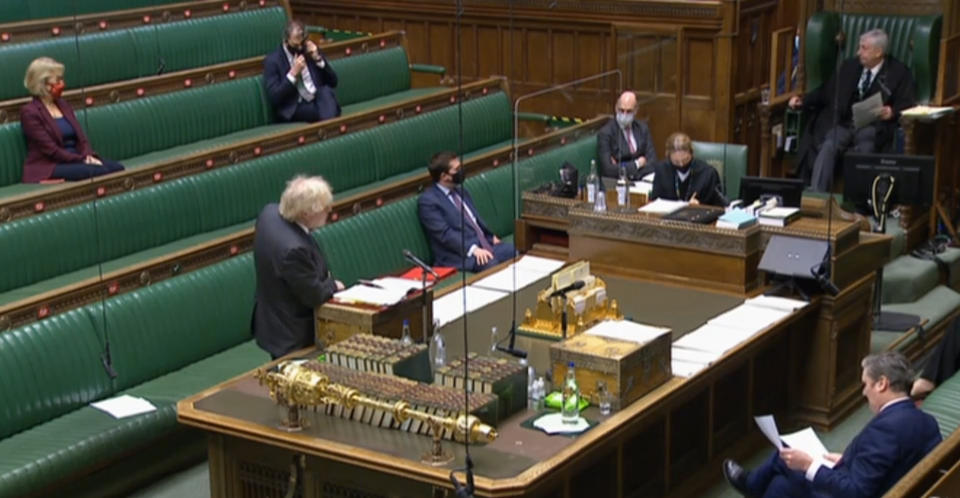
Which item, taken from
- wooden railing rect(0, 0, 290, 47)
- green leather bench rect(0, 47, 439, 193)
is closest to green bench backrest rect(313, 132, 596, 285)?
green leather bench rect(0, 47, 439, 193)

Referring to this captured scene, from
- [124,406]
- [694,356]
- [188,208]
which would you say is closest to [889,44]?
[694,356]

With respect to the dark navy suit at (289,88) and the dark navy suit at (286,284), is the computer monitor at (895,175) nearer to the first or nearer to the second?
the dark navy suit at (289,88)

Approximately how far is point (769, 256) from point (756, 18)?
4.00m

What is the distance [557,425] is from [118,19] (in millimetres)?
5511

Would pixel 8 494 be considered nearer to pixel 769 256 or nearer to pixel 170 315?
pixel 170 315

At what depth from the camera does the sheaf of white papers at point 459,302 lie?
20.6 ft

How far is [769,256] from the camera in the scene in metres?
6.61

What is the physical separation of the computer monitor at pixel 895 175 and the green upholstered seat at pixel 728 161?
94 centimetres

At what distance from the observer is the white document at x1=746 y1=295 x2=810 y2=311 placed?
6.38 metres

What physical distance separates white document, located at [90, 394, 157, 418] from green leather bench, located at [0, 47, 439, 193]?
1.79 metres

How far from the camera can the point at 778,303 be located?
6.43 meters

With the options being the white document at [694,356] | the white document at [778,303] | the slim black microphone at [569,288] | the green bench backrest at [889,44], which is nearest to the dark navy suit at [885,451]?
the white document at [694,356]

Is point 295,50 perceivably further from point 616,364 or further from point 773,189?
point 616,364

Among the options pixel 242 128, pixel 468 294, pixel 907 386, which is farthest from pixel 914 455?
pixel 242 128
